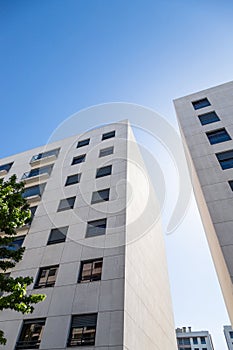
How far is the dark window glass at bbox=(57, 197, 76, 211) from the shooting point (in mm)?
15766

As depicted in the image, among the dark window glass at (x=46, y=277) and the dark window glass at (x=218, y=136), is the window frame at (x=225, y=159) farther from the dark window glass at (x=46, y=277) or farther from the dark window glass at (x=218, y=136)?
the dark window glass at (x=46, y=277)

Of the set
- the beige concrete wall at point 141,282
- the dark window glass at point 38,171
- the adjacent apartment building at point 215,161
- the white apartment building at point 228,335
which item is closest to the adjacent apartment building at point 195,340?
the white apartment building at point 228,335

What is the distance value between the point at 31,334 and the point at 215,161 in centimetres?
1320

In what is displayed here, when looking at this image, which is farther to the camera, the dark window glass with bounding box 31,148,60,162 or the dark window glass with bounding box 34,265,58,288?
the dark window glass with bounding box 31,148,60,162

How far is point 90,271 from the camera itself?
11.7 m

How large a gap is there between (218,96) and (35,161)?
55.4 feet

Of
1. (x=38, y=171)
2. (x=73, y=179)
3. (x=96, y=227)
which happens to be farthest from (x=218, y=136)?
(x=38, y=171)

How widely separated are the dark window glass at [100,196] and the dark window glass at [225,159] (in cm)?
724

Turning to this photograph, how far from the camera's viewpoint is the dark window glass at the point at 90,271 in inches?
447

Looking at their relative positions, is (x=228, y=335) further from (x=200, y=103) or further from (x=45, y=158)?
(x=45, y=158)

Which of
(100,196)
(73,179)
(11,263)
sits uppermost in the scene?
(73,179)

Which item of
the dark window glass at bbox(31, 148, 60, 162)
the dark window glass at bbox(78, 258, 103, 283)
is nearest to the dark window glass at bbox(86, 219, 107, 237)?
the dark window glass at bbox(78, 258, 103, 283)

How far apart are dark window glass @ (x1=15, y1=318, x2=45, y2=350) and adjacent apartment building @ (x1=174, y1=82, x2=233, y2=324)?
8.47 metres

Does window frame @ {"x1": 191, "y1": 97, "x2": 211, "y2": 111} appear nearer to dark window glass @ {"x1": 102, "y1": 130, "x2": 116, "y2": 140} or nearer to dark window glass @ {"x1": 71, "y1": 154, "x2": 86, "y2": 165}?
dark window glass @ {"x1": 102, "y1": 130, "x2": 116, "y2": 140}
